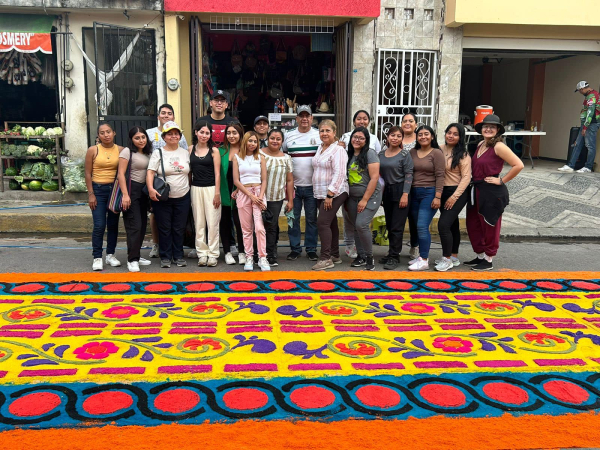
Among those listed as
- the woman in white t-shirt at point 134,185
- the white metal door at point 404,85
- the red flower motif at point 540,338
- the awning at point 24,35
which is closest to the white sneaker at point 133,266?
the woman in white t-shirt at point 134,185

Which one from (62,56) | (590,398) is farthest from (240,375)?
(62,56)

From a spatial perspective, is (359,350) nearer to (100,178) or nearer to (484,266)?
(484,266)

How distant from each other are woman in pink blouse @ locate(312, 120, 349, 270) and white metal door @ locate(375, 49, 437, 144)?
491 cm

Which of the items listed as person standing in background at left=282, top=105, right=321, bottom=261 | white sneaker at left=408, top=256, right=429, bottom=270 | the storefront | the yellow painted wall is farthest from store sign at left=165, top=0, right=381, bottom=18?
white sneaker at left=408, top=256, right=429, bottom=270

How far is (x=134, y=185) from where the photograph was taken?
19.9ft

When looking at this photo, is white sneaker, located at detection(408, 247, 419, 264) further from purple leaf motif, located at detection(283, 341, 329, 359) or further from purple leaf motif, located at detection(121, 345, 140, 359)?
purple leaf motif, located at detection(121, 345, 140, 359)

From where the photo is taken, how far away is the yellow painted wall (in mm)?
10375

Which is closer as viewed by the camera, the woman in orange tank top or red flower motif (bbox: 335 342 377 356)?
red flower motif (bbox: 335 342 377 356)

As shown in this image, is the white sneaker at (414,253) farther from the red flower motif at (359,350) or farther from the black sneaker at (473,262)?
the red flower motif at (359,350)

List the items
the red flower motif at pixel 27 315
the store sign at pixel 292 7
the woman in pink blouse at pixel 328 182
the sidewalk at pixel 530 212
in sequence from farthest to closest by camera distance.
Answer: the store sign at pixel 292 7
the sidewalk at pixel 530 212
the woman in pink blouse at pixel 328 182
the red flower motif at pixel 27 315

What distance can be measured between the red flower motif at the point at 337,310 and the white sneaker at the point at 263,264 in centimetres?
137

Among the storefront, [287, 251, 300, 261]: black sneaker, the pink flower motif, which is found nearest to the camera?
the pink flower motif

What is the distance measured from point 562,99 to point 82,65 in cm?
1159

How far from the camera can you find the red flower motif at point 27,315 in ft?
15.0
